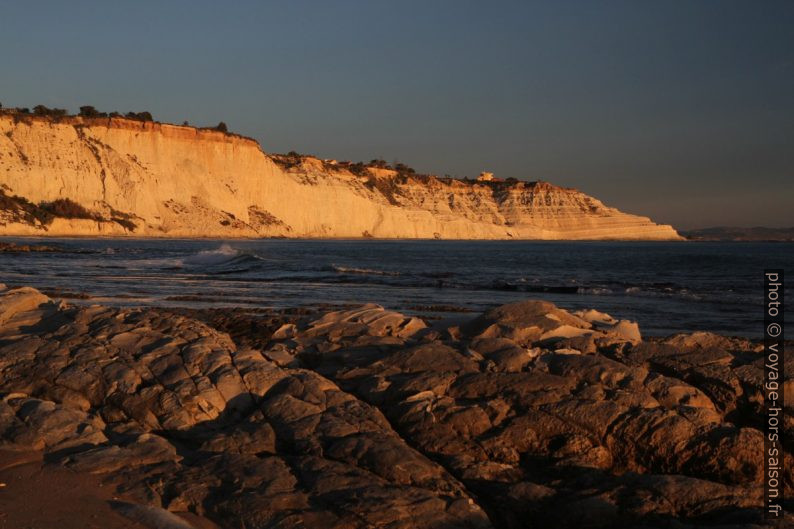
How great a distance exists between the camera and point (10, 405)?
5.52 metres

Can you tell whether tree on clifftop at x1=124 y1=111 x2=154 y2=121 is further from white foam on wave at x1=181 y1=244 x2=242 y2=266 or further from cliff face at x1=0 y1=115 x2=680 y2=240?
white foam on wave at x1=181 y1=244 x2=242 y2=266

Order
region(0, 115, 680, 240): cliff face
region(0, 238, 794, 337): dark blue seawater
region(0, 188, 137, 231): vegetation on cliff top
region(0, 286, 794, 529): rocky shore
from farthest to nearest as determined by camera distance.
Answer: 1. region(0, 115, 680, 240): cliff face
2. region(0, 188, 137, 231): vegetation on cliff top
3. region(0, 238, 794, 337): dark blue seawater
4. region(0, 286, 794, 529): rocky shore

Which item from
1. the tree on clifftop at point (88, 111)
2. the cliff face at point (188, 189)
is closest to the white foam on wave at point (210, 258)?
the cliff face at point (188, 189)

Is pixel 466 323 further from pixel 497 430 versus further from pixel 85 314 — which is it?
pixel 85 314

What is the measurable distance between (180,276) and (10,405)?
1903 centimetres

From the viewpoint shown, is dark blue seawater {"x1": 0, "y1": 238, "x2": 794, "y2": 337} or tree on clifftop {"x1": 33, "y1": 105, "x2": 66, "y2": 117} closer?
dark blue seawater {"x1": 0, "y1": 238, "x2": 794, "y2": 337}

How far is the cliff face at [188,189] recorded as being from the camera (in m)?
64.1

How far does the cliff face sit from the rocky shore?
58.9 metres

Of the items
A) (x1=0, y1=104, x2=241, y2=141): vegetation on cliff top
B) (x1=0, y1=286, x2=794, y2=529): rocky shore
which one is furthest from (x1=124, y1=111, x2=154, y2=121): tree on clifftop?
(x1=0, y1=286, x2=794, y2=529): rocky shore

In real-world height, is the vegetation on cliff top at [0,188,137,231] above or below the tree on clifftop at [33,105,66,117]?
below

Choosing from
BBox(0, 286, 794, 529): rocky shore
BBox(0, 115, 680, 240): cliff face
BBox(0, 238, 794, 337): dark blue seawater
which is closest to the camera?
BBox(0, 286, 794, 529): rocky shore

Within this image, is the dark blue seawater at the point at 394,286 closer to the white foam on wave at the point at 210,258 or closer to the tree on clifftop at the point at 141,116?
the white foam on wave at the point at 210,258

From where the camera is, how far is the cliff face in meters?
64.1

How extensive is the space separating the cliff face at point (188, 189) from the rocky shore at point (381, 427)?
58.9 m
